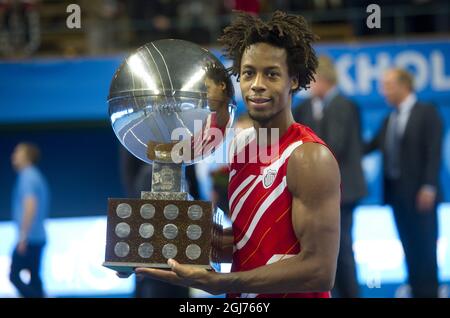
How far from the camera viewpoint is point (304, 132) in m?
4.07

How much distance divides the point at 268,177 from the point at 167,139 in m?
0.42

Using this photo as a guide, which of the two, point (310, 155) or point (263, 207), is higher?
point (310, 155)

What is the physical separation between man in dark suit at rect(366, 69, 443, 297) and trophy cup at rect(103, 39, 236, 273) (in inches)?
175

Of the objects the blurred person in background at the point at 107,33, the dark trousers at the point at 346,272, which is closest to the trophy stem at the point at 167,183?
the dark trousers at the point at 346,272

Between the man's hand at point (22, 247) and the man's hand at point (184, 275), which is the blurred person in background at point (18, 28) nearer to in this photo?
the man's hand at point (22, 247)

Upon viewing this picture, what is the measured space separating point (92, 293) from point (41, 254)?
1.92 feet

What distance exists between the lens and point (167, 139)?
13.1ft

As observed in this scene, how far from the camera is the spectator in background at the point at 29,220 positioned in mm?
9188

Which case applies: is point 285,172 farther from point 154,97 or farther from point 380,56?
point 380,56

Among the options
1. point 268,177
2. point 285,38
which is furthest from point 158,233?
point 285,38

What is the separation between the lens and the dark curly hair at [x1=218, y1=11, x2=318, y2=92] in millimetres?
4020

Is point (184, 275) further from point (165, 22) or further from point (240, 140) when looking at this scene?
point (165, 22)

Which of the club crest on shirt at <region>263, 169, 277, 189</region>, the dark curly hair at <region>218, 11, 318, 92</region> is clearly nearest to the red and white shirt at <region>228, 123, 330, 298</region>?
the club crest on shirt at <region>263, 169, 277, 189</region>
